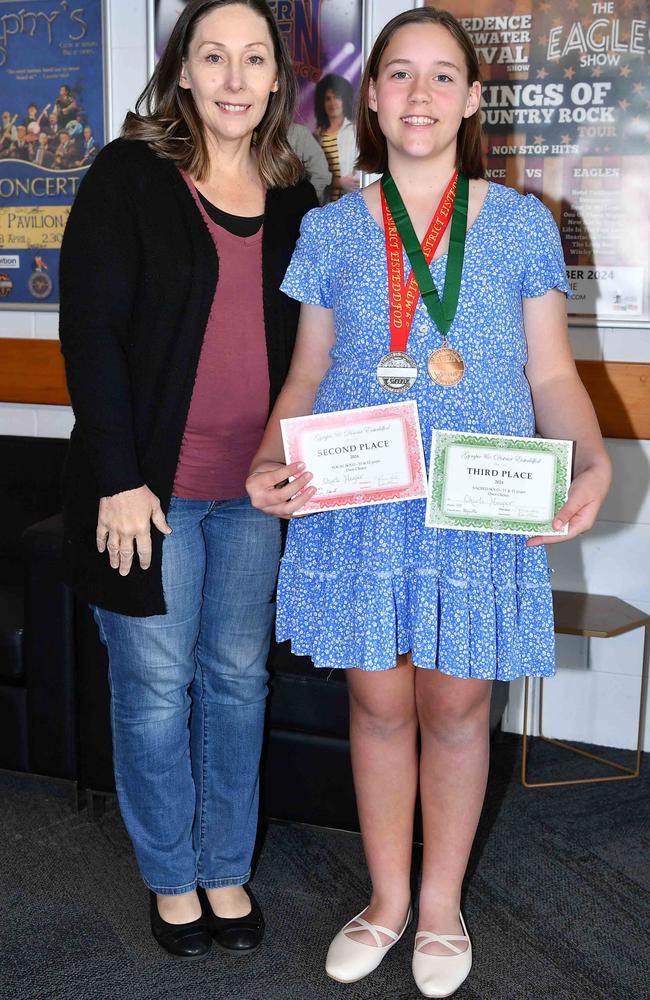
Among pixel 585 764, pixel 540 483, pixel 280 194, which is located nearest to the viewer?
pixel 540 483

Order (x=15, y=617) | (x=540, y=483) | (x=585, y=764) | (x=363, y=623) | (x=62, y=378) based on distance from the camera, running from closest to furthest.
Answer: (x=540, y=483) → (x=363, y=623) → (x=15, y=617) → (x=585, y=764) → (x=62, y=378)

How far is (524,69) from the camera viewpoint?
2.71 meters

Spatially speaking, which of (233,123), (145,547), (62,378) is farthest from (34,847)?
(233,123)

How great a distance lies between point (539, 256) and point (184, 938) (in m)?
1.48

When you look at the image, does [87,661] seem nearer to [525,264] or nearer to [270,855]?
[270,855]

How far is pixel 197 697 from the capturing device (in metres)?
2.07

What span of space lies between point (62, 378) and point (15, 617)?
94 cm

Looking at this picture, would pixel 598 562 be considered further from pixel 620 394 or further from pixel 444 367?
pixel 444 367

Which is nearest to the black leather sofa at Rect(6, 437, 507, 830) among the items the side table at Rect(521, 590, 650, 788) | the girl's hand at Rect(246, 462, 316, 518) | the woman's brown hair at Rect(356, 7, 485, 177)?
the side table at Rect(521, 590, 650, 788)

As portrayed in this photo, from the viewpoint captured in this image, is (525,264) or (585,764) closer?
(525,264)

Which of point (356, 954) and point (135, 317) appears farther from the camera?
point (356, 954)

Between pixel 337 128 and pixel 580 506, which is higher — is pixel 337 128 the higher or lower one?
the higher one

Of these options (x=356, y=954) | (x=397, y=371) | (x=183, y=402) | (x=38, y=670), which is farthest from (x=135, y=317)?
(x=356, y=954)

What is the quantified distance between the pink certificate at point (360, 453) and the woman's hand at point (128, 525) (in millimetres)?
284
